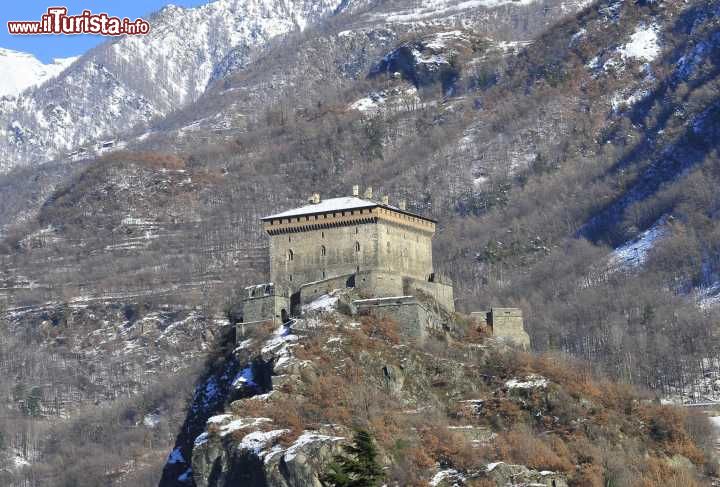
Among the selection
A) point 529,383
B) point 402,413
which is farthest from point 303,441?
point 529,383

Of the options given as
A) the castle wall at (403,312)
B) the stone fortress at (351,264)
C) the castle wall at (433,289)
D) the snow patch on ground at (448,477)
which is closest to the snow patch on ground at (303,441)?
the snow patch on ground at (448,477)

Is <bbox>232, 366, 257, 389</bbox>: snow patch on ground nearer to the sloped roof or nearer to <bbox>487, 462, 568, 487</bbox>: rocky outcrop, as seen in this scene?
the sloped roof

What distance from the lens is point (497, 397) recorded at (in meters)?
107

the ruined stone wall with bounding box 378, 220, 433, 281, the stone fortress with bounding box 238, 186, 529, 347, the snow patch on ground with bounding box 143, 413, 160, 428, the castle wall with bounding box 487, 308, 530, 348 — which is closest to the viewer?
the stone fortress with bounding box 238, 186, 529, 347

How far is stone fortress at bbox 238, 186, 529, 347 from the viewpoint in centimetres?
11481

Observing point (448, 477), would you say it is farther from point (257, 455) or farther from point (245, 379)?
point (245, 379)

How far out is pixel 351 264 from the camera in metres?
117

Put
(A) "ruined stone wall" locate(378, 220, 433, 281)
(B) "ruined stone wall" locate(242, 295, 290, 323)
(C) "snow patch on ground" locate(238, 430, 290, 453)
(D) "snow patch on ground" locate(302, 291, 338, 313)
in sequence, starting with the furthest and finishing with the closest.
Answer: (A) "ruined stone wall" locate(378, 220, 433, 281) < (B) "ruined stone wall" locate(242, 295, 290, 323) < (D) "snow patch on ground" locate(302, 291, 338, 313) < (C) "snow patch on ground" locate(238, 430, 290, 453)

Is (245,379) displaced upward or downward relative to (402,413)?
upward

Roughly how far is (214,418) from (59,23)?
77.3 m

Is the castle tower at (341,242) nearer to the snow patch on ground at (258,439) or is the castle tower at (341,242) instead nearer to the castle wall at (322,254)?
the castle wall at (322,254)

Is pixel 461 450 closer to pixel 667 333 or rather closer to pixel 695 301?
pixel 667 333

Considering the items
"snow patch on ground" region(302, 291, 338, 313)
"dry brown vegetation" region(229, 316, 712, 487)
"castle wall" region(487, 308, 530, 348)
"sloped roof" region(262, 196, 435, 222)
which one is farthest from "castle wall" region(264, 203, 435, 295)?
"dry brown vegetation" region(229, 316, 712, 487)

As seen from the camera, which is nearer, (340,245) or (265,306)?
(265,306)
